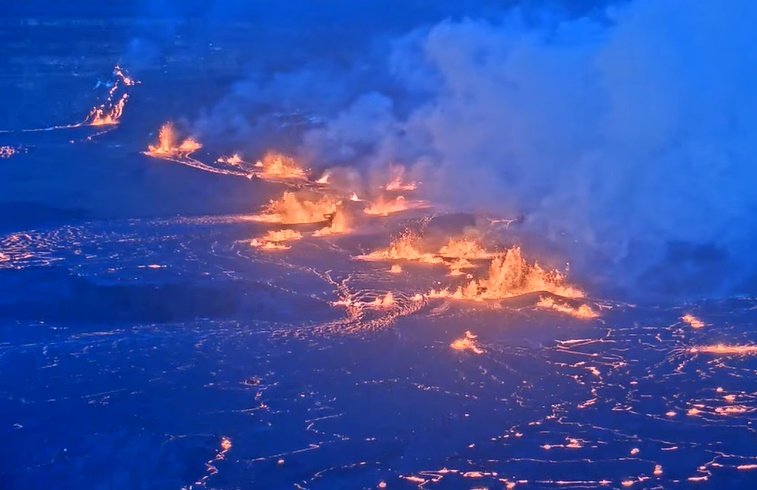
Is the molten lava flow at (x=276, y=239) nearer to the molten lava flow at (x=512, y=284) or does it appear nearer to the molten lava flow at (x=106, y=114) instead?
the molten lava flow at (x=512, y=284)

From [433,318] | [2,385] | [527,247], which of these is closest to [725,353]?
[433,318]

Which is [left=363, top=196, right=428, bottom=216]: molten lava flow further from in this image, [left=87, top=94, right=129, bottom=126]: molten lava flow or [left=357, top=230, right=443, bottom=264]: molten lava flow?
[left=87, top=94, right=129, bottom=126]: molten lava flow

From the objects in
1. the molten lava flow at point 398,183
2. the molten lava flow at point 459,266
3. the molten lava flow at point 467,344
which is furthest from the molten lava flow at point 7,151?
the molten lava flow at point 467,344

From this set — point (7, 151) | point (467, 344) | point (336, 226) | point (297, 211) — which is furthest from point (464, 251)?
point (7, 151)

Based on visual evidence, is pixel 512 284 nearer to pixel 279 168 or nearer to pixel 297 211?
pixel 297 211

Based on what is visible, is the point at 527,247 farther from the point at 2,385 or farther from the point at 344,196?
the point at 2,385

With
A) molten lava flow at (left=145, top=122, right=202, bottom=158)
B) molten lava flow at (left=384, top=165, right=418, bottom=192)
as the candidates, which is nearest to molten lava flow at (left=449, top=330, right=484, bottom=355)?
molten lava flow at (left=384, top=165, right=418, bottom=192)
